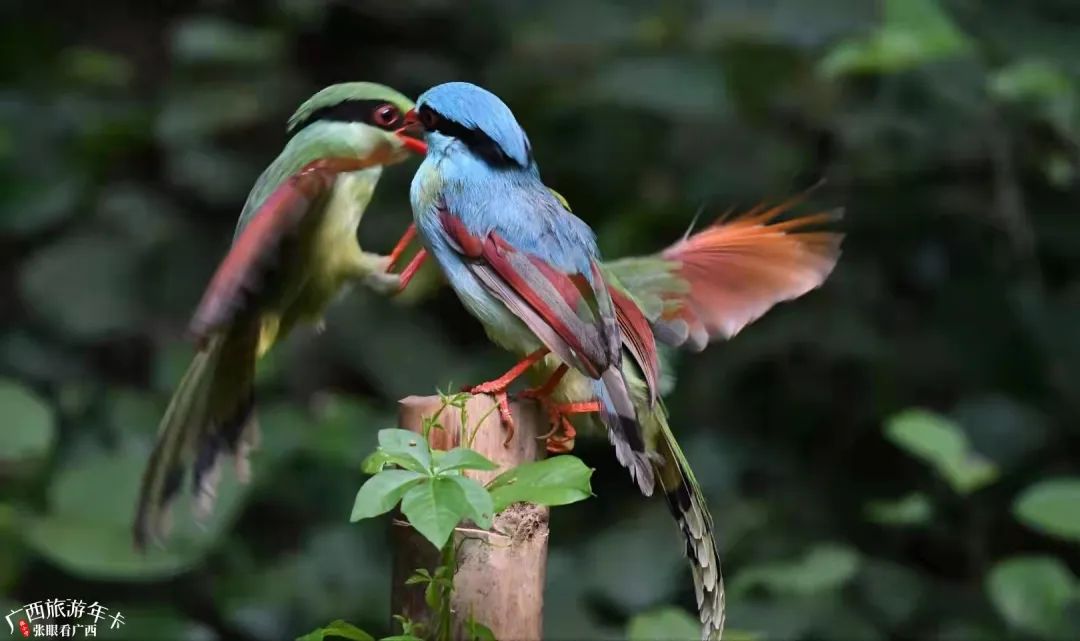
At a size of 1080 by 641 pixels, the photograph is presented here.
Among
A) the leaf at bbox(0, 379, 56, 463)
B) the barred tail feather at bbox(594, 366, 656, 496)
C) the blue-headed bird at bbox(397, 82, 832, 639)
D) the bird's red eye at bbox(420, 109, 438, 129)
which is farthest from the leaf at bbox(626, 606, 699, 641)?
the leaf at bbox(0, 379, 56, 463)

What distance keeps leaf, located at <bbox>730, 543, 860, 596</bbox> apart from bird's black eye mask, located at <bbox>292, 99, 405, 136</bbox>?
149 centimetres

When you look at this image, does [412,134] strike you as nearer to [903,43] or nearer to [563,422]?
[563,422]

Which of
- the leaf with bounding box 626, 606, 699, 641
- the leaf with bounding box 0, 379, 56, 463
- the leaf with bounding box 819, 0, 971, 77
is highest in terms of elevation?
the leaf with bounding box 819, 0, 971, 77

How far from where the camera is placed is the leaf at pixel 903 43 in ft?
10.7

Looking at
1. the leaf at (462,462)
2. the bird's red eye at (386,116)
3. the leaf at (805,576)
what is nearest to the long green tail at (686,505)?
the leaf at (462,462)

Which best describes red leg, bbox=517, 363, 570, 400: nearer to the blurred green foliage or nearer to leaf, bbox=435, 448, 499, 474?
leaf, bbox=435, 448, 499, 474

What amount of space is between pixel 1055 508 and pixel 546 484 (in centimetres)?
190

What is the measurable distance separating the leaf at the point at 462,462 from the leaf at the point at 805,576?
5.44ft

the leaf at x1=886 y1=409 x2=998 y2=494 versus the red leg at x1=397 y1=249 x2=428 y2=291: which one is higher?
the red leg at x1=397 y1=249 x2=428 y2=291

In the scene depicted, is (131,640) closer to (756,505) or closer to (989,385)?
(756,505)

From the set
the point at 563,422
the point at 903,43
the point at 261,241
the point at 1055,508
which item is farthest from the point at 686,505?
the point at 903,43

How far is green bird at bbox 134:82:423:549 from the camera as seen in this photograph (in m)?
2.01

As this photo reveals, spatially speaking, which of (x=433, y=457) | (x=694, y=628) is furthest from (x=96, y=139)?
(x=433, y=457)

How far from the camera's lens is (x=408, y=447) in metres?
1.60
